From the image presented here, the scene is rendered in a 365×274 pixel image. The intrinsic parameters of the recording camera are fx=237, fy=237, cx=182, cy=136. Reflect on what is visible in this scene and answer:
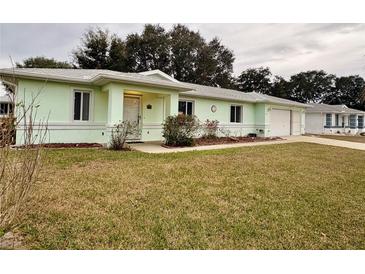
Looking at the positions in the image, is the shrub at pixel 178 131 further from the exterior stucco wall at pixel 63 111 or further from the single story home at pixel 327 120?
the single story home at pixel 327 120

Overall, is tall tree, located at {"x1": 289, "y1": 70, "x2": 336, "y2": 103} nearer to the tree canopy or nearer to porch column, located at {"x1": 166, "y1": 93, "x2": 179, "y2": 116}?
the tree canopy

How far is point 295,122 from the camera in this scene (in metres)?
22.5

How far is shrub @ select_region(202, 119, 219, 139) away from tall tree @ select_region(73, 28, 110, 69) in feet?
62.4

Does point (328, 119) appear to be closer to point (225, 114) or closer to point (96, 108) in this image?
point (225, 114)

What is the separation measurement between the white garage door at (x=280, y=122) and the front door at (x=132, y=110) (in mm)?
11842

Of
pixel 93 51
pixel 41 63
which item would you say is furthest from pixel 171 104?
pixel 41 63

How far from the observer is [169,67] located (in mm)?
32938

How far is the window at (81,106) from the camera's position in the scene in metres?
11.6

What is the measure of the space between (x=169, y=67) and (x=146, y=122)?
21.4 metres

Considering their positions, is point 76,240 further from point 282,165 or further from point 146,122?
point 146,122

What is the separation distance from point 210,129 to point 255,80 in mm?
32928

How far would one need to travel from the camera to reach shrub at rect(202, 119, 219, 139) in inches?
601

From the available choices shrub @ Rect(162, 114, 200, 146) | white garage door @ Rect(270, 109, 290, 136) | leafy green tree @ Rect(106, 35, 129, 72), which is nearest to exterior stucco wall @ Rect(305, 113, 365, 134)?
white garage door @ Rect(270, 109, 290, 136)
